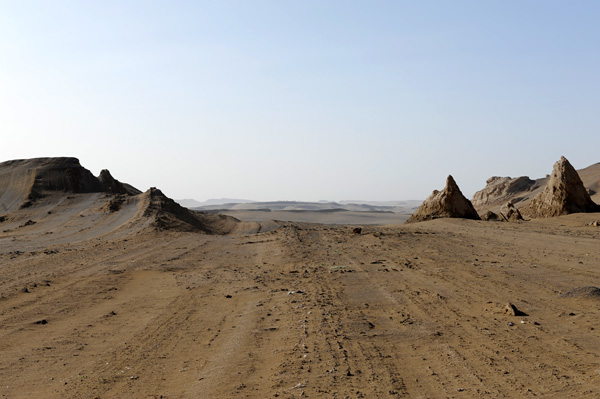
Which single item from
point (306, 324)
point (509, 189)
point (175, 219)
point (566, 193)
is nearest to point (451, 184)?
point (566, 193)

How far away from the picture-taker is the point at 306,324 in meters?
7.96

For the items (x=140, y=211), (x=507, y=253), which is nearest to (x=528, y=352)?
(x=507, y=253)

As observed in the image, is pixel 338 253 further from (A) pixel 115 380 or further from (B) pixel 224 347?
(A) pixel 115 380

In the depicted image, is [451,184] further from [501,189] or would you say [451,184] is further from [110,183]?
[501,189]

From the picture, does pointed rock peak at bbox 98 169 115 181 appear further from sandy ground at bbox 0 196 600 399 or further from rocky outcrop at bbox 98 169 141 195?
sandy ground at bbox 0 196 600 399

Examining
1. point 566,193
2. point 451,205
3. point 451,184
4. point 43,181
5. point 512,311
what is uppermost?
point 43,181

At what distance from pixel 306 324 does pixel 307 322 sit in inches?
4.5

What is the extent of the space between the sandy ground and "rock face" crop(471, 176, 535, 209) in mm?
52027

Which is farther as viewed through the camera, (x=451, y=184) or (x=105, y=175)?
(x=105, y=175)

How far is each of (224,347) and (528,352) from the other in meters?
3.48

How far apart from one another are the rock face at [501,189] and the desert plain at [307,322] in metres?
50.1

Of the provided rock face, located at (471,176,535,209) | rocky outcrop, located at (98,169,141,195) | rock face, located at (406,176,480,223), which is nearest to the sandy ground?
rock face, located at (406,176,480,223)

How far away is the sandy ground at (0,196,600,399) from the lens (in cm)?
569

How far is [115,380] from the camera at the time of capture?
6027 millimetres
